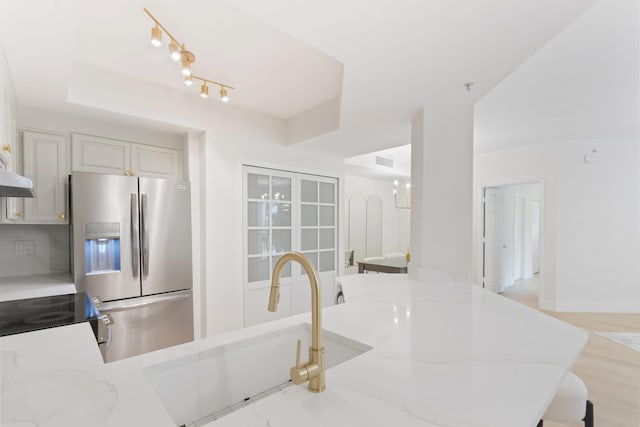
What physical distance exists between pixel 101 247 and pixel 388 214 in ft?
17.3

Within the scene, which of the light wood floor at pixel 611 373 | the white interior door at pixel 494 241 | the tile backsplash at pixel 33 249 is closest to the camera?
the light wood floor at pixel 611 373

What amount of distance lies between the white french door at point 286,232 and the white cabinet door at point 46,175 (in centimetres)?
155

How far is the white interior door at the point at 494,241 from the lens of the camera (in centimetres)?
546

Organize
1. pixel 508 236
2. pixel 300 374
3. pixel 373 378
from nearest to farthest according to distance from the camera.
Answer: pixel 300 374 → pixel 373 378 → pixel 508 236

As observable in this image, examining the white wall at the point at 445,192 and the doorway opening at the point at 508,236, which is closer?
the white wall at the point at 445,192

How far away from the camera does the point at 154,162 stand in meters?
2.98

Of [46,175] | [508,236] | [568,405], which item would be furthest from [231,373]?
[508,236]

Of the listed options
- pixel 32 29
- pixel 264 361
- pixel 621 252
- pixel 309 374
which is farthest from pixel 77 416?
pixel 621 252

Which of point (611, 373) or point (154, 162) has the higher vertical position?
point (154, 162)

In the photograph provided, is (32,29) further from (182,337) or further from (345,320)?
(182,337)

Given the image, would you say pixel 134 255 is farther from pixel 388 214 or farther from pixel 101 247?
pixel 388 214

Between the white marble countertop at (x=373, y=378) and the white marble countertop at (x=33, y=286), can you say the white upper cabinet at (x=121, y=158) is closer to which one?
the white marble countertop at (x=33, y=286)

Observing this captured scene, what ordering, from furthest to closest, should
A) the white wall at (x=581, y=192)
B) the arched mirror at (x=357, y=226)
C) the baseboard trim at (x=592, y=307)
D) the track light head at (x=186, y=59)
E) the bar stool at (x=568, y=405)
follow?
the arched mirror at (x=357, y=226), the baseboard trim at (x=592, y=307), the white wall at (x=581, y=192), the track light head at (x=186, y=59), the bar stool at (x=568, y=405)

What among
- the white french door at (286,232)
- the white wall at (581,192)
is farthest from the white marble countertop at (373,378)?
the white wall at (581,192)
